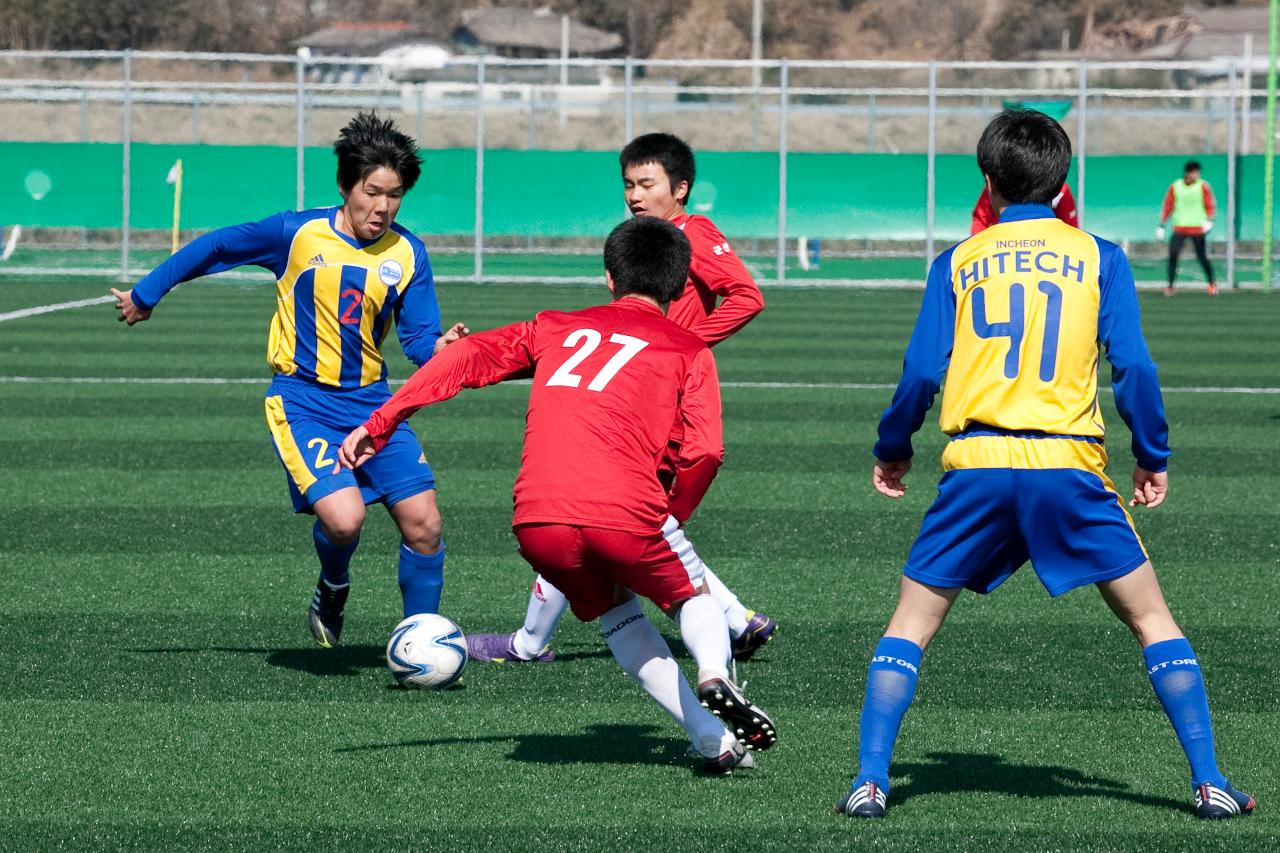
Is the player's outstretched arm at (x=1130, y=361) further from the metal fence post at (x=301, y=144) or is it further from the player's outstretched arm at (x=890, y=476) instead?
the metal fence post at (x=301, y=144)

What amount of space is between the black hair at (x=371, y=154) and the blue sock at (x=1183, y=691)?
290 cm

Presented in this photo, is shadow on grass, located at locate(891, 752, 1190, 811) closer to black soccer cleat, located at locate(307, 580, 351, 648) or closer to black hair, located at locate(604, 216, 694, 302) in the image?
black hair, located at locate(604, 216, 694, 302)

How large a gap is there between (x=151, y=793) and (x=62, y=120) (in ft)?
140

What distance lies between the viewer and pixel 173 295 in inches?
958

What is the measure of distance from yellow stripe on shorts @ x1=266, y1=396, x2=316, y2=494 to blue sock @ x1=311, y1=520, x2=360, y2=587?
17 centimetres

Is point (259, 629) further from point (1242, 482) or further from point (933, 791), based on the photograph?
point (1242, 482)

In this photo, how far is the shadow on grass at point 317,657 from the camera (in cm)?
642

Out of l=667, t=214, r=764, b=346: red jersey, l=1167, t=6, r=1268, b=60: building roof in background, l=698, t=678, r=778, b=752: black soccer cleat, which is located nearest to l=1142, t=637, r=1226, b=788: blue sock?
l=698, t=678, r=778, b=752: black soccer cleat

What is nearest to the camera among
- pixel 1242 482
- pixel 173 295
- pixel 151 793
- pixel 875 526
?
pixel 151 793

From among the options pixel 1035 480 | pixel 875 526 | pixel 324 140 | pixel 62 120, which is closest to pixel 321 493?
pixel 1035 480

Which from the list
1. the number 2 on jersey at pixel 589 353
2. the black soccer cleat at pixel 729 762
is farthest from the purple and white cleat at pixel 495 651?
the number 2 on jersey at pixel 589 353

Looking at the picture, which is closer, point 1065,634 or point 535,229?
point 1065,634

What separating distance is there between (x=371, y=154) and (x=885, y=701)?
8.79 feet

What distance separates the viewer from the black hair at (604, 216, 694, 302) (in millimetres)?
5008
